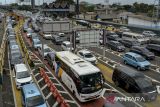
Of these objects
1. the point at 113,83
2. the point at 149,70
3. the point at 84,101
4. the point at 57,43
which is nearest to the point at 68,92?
A: the point at 84,101

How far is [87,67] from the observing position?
2078 cm

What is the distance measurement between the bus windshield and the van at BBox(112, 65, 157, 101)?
3.41m

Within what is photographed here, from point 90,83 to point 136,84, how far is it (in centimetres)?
434

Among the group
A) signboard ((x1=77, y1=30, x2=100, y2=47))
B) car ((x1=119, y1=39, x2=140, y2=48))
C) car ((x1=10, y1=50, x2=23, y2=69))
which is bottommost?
car ((x1=10, y1=50, x2=23, y2=69))

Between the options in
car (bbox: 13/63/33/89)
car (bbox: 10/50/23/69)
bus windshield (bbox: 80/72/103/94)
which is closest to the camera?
bus windshield (bbox: 80/72/103/94)

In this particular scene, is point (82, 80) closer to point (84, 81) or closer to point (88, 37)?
point (84, 81)

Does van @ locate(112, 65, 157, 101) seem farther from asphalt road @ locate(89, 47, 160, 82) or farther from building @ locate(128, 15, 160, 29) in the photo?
building @ locate(128, 15, 160, 29)

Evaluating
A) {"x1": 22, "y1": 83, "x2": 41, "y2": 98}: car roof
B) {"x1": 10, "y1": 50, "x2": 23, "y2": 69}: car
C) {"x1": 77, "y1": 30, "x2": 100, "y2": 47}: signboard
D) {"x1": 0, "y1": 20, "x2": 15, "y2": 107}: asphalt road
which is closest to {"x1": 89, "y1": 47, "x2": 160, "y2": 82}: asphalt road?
{"x1": 77, "y1": 30, "x2": 100, "y2": 47}: signboard

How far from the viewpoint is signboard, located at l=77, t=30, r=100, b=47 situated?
32.4 m

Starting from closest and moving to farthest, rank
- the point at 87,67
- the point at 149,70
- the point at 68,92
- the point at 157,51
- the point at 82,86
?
the point at 82,86 → the point at 87,67 → the point at 68,92 → the point at 149,70 → the point at 157,51

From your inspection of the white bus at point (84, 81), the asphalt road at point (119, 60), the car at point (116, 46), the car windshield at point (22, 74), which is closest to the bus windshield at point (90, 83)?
the white bus at point (84, 81)

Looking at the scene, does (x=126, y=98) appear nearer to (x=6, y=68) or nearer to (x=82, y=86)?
(x=82, y=86)

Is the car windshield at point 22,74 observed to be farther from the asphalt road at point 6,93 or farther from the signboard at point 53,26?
the signboard at point 53,26

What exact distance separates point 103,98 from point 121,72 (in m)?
3.48
